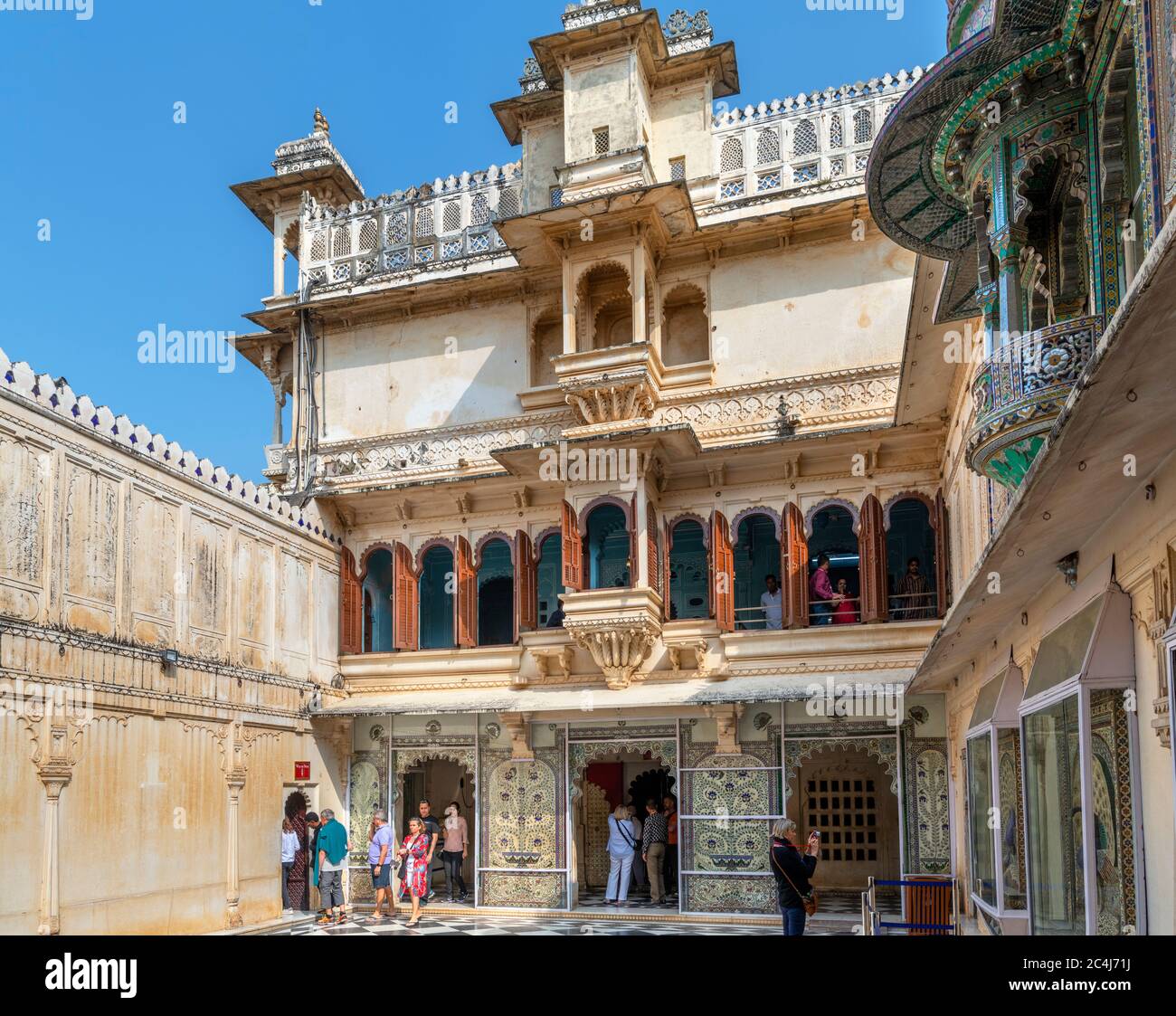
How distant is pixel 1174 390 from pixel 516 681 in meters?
13.1

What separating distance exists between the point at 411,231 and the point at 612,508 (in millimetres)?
6123

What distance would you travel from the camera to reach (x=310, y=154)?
62.2 feet

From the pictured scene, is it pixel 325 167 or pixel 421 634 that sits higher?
pixel 325 167

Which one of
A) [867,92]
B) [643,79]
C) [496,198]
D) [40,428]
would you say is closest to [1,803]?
[40,428]

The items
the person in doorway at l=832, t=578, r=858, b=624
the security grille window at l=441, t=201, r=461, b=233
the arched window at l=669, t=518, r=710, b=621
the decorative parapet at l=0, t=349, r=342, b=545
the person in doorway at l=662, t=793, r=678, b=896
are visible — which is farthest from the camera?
the security grille window at l=441, t=201, r=461, b=233

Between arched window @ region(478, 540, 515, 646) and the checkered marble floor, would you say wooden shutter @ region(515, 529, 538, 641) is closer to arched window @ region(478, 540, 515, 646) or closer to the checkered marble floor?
arched window @ region(478, 540, 515, 646)

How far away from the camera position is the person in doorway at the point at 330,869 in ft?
46.9

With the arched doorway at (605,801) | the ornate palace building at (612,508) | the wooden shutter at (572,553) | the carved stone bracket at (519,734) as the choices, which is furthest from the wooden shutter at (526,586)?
the arched doorway at (605,801)

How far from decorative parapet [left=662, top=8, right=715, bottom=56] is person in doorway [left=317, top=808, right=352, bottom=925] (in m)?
12.7

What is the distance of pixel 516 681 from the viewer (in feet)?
52.2

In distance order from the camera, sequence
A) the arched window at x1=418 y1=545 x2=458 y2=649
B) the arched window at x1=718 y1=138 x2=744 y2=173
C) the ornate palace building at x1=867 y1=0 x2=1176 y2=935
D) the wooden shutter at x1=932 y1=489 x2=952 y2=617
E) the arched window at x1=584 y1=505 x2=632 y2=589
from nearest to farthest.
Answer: the ornate palace building at x1=867 y1=0 x2=1176 y2=935 → the wooden shutter at x1=932 y1=489 x2=952 y2=617 → the arched window at x1=584 y1=505 x2=632 y2=589 → the arched window at x1=718 y1=138 x2=744 y2=173 → the arched window at x1=418 y1=545 x2=458 y2=649

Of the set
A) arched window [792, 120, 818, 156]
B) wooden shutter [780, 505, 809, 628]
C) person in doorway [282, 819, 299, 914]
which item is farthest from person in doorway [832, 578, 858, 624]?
person in doorway [282, 819, 299, 914]

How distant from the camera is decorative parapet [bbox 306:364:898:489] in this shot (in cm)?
1524
